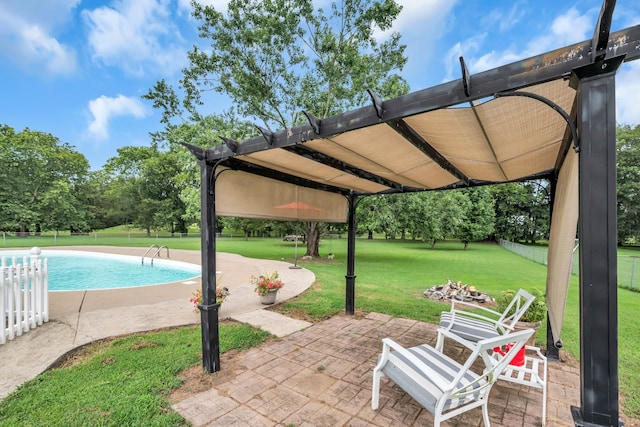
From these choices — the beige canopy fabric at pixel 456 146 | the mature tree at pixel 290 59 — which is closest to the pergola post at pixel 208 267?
the beige canopy fabric at pixel 456 146

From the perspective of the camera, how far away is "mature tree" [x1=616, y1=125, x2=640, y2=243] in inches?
1086

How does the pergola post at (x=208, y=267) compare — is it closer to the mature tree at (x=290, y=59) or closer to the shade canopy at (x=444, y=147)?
the shade canopy at (x=444, y=147)

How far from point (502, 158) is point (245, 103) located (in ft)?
35.8

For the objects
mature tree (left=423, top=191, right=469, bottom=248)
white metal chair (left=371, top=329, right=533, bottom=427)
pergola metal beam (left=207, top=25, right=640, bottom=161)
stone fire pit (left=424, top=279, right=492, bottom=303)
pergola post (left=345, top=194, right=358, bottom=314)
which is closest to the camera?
pergola metal beam (left=207, top=25, right=640, bottom=161)

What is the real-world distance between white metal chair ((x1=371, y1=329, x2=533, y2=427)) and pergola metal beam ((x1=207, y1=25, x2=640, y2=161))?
158 cm

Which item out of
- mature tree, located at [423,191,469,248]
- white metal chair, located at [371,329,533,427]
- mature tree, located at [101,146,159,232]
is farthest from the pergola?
mature tree, located at [101,146,159,232]

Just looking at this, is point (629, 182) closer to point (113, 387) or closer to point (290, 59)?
point (290, 59)

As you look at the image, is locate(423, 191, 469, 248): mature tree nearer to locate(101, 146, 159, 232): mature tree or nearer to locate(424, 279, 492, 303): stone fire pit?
locate(424, 279, 492, 303): stone fire pit

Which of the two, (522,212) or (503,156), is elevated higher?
(503,156)

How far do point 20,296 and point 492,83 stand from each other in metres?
6.08

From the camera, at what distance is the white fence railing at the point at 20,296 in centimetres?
377

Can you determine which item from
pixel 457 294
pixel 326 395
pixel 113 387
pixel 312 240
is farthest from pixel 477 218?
pixel 113 387

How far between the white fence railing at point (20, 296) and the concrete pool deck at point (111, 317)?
14 centimetres

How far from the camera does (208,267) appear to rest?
3168 millimetres
